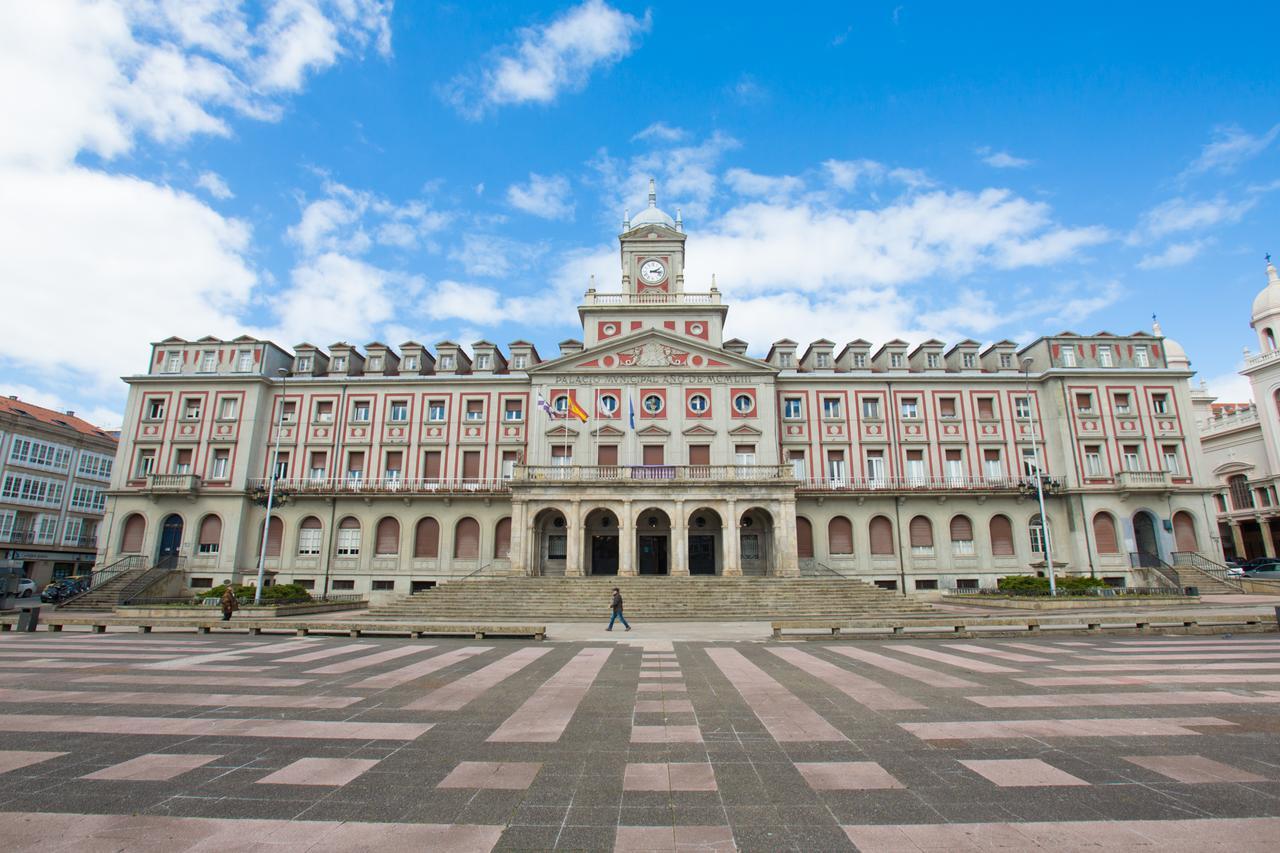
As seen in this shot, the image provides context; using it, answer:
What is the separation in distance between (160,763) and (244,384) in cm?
3948

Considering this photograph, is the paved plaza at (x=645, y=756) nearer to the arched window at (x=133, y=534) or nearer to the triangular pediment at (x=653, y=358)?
the triangular pediment at (x=653, y=358)

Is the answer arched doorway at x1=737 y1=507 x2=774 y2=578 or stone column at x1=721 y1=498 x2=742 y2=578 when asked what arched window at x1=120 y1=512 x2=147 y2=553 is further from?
arched doorway at x1=737 y1=507 x2=774 y2=578

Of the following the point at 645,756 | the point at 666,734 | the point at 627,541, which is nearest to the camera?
the point at 645,756

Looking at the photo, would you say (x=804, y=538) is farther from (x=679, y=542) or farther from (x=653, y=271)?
(x=653, y=271)

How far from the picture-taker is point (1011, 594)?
27.8m

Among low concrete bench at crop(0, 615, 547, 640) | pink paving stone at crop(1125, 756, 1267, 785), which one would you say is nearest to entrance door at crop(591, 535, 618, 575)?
low concrete bench at crop(0, 615, 547, 640)

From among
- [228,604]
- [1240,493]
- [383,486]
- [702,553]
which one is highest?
[1240,493]

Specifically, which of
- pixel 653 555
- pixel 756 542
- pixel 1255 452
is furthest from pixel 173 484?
pixel 1255 452

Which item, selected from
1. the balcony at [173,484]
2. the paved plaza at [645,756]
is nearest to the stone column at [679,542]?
the paved plaza at [645,756]

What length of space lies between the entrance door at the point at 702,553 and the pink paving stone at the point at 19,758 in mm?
31700

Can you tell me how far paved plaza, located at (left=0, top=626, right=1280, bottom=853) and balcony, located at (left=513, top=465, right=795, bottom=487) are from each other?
20.5m

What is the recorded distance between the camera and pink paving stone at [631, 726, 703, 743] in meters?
7.15

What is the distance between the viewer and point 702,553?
121 feet

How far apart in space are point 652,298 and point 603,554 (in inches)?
618
